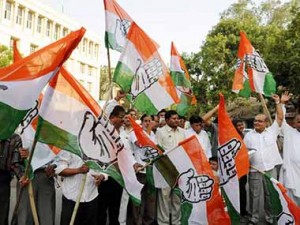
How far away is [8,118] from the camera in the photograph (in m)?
3.32

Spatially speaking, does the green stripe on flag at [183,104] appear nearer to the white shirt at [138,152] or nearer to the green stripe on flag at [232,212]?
the white shirt at [138,152]

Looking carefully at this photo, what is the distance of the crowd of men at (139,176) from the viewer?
4.51 m

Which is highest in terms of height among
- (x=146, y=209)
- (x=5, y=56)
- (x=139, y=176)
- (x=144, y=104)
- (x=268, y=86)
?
(x=5, y=56)

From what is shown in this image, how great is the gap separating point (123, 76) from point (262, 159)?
7.69 ft

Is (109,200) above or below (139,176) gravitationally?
below

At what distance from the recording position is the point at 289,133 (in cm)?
521

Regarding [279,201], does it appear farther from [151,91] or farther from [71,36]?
[71,36]

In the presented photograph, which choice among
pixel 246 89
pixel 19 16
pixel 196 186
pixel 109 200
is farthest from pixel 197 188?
pixel 19 16

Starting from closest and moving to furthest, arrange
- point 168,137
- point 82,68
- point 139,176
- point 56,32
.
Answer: point 139,176 < point 168,137 < point 56,32 < point 82,68

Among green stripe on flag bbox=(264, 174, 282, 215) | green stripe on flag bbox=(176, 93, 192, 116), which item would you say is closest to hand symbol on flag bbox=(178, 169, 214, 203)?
green stripe on flag bbox=(264, 174, 282, 215)

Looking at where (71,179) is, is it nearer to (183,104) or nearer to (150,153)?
(150,153)

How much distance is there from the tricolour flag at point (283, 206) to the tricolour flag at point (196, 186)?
0.57m

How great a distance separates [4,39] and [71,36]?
107 feet

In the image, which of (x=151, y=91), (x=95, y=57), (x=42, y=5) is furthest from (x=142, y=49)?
(x=95, y=57)
